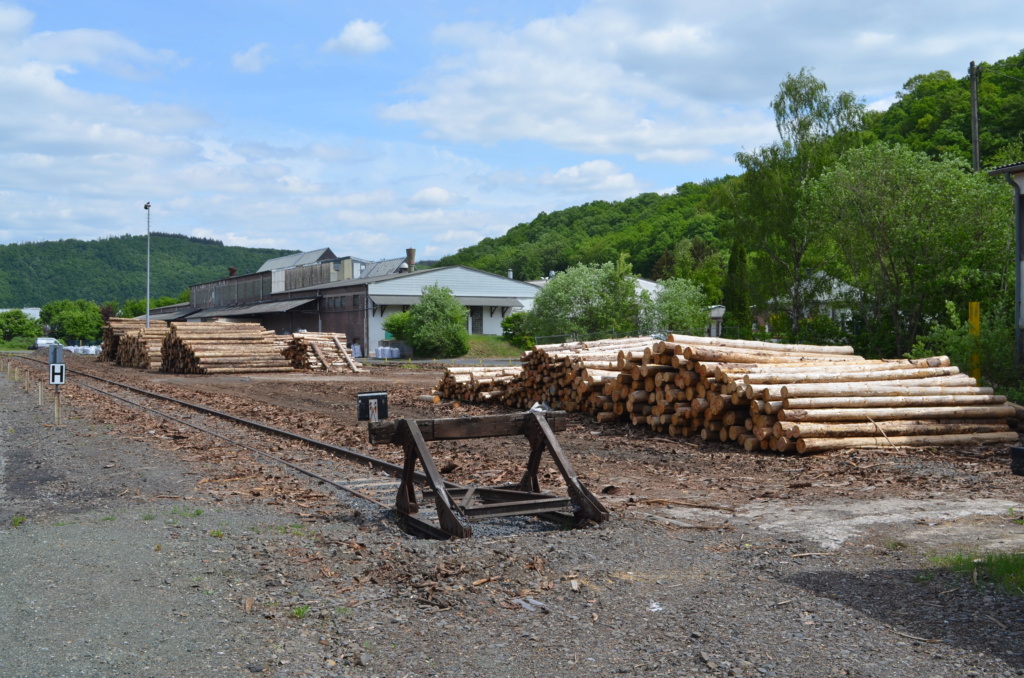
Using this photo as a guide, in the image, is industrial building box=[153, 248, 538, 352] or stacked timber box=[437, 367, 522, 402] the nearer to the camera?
stacked timber box=[437, 367, 522, 402]

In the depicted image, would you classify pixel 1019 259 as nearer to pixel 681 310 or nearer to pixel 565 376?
pixel 565 376

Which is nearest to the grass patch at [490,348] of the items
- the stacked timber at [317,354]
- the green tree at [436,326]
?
the green tree at [436,326]

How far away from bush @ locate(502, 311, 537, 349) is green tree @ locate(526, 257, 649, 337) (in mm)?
7177

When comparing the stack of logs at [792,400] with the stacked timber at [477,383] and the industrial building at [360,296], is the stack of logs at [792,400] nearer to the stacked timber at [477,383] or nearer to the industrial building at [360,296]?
the stacked timber at [477,383]

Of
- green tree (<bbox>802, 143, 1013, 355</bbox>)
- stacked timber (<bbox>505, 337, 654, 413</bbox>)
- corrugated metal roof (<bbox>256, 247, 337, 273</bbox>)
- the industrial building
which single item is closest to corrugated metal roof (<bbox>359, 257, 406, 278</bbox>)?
the industrial building

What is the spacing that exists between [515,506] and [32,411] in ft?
56.5

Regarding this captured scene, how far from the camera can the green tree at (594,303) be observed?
180 feet

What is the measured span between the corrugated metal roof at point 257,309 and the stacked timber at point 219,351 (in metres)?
30.8

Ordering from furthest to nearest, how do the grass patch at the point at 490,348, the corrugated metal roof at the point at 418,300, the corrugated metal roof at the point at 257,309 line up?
the corrugated metal roof at the point at 257,309
the corrugated metal roof at the point at 418,300
the grass patch at the point at 490,348

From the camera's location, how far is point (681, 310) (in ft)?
169

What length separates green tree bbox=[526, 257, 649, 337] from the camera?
54.8 m

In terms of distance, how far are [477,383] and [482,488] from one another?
12.9 metres

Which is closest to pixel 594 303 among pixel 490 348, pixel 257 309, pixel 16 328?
pixel 490 348

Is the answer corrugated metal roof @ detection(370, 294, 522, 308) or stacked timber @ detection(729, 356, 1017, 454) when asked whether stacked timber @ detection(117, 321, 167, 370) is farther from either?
stacked timber @ detection(729, 356, 1017, 454)
